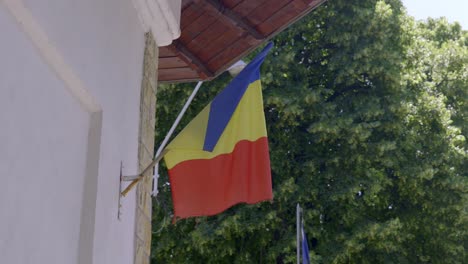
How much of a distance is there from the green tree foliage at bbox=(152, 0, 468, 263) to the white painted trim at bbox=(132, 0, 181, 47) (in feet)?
25.1

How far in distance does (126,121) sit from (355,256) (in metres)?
9.27

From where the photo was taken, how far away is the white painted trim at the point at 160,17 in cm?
474

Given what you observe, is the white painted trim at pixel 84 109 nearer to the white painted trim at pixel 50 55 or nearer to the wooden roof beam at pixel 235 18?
the white painted trim at pixel 50 55

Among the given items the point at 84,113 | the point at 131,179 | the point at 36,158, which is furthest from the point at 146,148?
the point at 36,158

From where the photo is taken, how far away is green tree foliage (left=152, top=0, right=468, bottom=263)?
12.9 meters

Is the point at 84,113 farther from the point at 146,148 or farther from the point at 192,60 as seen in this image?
the point at 192,60

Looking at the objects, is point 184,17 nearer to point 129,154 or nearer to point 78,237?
point 129,154

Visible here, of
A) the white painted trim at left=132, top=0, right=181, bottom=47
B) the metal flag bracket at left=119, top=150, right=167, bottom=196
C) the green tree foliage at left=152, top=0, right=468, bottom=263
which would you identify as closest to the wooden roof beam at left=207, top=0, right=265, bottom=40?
the white painted trim at left=132, top=0, right=181, bottom=47

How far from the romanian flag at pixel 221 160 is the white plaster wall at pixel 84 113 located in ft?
1.03

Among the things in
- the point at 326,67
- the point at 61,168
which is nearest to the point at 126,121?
the point at 61,168

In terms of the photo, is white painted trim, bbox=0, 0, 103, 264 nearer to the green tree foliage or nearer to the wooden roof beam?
the wooden roof beam

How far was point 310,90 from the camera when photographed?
13.4 meters

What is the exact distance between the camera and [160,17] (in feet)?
16.1

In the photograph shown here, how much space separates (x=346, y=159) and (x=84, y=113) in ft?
32.6
